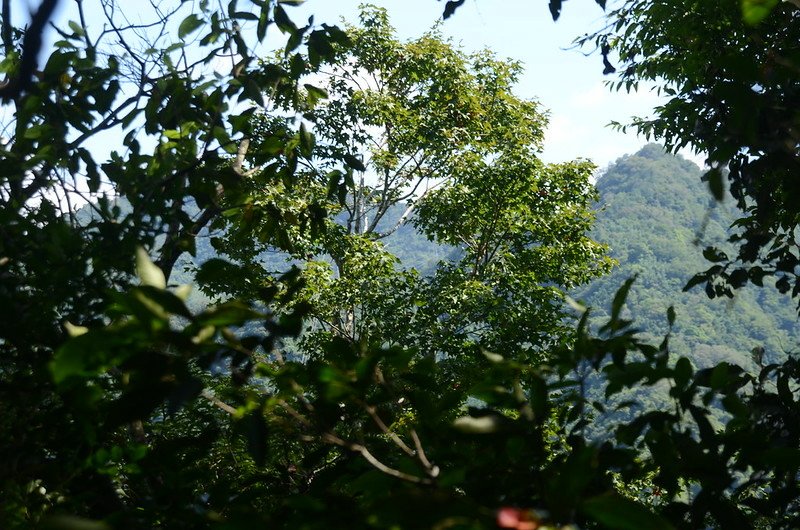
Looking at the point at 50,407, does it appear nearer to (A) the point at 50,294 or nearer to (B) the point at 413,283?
(A) the point at 50,294

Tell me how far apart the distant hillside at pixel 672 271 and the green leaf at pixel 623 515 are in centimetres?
6319

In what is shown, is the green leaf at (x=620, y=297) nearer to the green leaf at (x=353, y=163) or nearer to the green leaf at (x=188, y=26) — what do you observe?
the green leaf at (x=353, y=163)

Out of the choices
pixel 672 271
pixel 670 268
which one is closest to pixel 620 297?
pixel 672 271

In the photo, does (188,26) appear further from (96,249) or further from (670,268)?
(670,268)

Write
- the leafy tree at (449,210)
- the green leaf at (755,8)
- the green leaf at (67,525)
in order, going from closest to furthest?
the green leaf at (67,525)
the green leaf at (755,8)
the leafy tree at (449,210)

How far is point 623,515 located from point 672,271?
280ft

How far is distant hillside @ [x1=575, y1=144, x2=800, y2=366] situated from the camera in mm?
71688

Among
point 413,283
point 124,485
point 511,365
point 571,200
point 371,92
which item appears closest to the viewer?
point 511,365

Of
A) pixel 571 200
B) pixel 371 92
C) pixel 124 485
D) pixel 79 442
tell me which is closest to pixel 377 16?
pixel 371 92

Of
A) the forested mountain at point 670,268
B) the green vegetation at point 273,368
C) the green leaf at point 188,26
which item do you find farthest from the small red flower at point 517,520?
the forested mountain at point 670,268

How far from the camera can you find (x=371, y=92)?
1378 centimetres

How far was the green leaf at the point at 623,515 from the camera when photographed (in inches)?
22.9

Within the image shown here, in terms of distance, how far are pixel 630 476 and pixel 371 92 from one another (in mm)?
13116

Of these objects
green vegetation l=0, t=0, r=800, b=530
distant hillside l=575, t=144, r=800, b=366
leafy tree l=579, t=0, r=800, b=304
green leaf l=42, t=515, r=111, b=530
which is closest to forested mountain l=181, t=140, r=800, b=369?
distant hillside l=575, t=144, r=800, b=366
